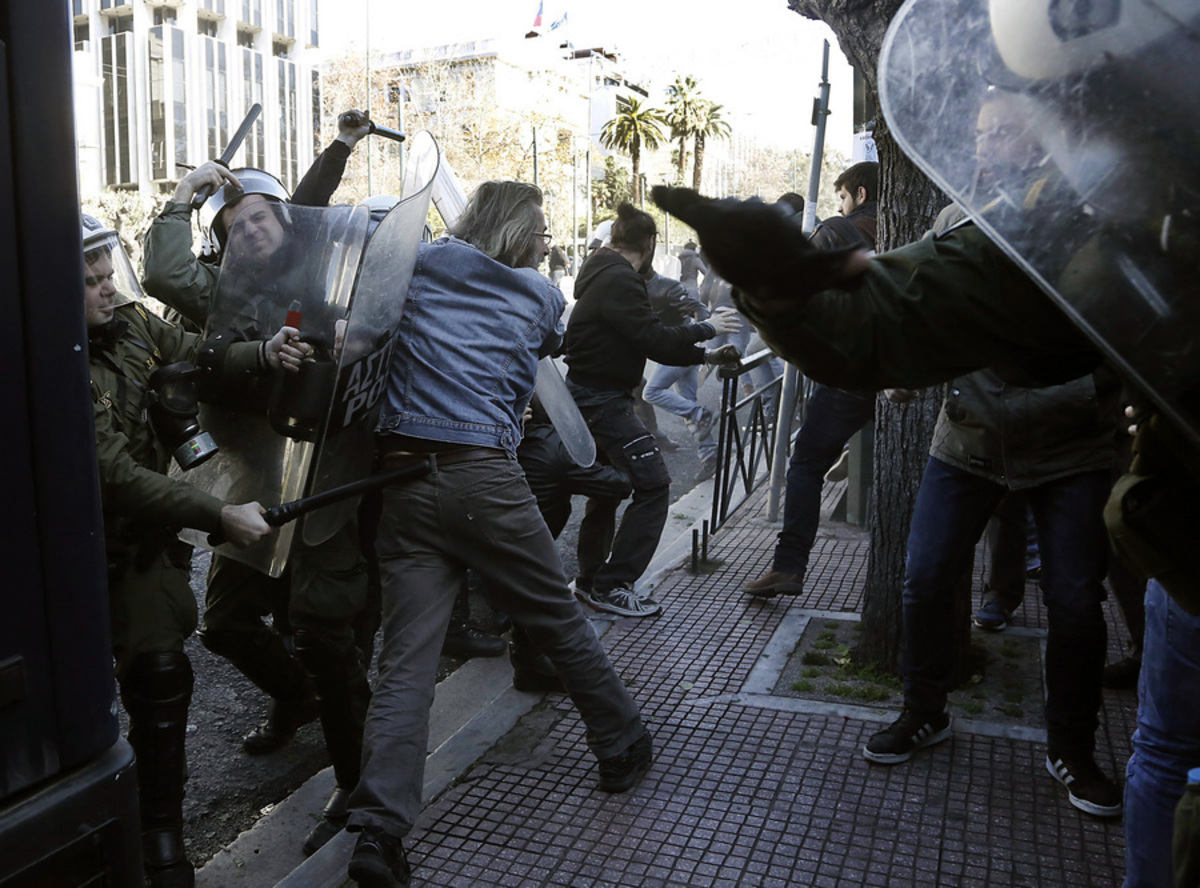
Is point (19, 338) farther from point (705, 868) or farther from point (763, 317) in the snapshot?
point (705, 868)

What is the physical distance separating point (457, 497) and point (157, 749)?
37.5 inches

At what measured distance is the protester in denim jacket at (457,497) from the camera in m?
2.88

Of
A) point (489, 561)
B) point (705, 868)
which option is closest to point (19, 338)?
point (489, 561)

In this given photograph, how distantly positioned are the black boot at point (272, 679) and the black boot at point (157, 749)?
2.23 ft

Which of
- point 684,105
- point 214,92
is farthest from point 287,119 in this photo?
point 684,105

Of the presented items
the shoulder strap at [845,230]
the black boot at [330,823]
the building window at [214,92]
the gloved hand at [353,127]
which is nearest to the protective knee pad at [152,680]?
the black boot at [330,823]

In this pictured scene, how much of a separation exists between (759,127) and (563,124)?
49.3 feet

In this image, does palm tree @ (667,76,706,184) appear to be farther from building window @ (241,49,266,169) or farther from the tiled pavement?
the tiled pavement

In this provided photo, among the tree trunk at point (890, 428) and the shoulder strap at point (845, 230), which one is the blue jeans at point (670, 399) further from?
the tree trunk at point (890, 428)

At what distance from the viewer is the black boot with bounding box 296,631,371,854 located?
3.09 meters

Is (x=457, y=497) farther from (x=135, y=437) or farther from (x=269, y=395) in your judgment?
(x=135, y=437)

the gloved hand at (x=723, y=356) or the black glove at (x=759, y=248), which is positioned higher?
the black glove at (x=759, y=248)

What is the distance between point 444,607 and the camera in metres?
2.97

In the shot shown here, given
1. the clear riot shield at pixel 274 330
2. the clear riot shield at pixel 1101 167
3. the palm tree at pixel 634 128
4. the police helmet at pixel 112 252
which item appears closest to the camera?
the clear riot shield at pixel 1101 167
